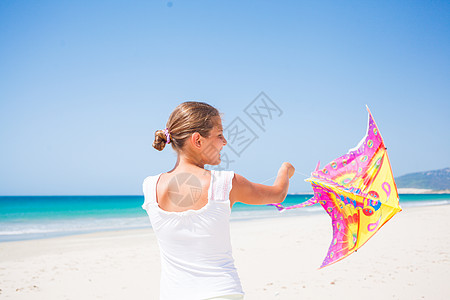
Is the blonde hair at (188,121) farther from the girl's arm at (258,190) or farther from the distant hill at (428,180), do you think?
the distant hill at (428,180)

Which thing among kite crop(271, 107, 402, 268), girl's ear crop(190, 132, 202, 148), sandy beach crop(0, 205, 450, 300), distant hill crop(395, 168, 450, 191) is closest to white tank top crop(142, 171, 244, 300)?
girl's ear crop(190, 132, 202, 148)

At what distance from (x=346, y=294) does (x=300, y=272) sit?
1.22 metres

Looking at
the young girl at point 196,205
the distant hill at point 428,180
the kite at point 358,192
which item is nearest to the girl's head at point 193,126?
the young girl at point 196,205

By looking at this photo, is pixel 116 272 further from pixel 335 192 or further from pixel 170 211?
pixel 170 211

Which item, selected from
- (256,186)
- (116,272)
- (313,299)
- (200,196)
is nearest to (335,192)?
(256,186)

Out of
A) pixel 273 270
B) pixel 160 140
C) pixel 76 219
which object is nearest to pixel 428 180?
pixel 76 219

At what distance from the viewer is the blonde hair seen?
142 cm

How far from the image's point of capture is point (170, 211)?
1376 mm

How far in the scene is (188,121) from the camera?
55.9 inches

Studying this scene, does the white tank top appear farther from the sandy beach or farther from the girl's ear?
the sandy beach

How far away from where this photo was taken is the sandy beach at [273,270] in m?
4.80

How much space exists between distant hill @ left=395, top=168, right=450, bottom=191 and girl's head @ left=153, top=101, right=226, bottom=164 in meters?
124

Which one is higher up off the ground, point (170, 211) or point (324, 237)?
point (170, 211)

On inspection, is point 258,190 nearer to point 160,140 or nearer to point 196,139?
point 196,139
